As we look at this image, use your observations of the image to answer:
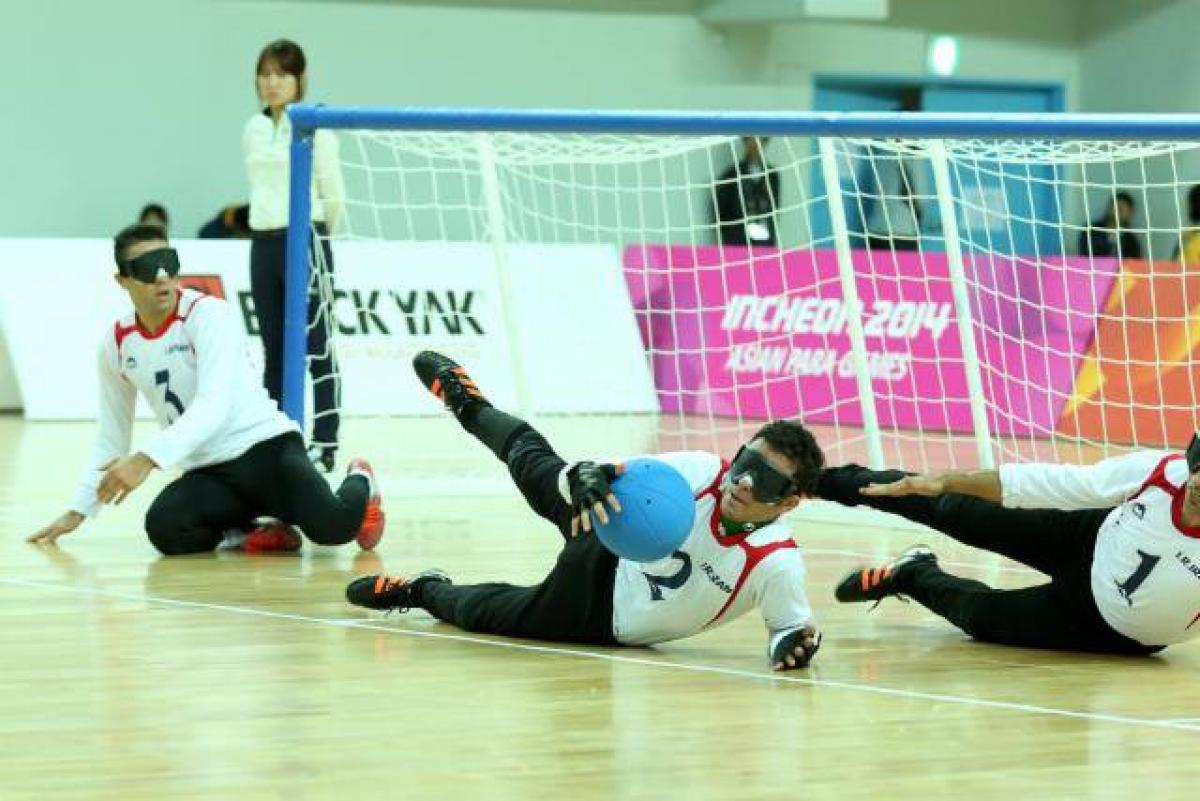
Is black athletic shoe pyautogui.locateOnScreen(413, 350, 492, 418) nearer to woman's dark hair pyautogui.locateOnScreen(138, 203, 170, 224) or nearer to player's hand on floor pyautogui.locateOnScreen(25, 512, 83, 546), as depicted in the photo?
player's hand on floor pyautogui.locateOnScreen(25, 512, 83, 546)

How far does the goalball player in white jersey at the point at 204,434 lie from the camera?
7.74m

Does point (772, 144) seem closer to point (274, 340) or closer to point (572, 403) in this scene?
point (572, 403)

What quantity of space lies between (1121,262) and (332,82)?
25.2 feet

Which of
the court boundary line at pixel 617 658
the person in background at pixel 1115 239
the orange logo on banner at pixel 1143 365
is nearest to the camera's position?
the court boundary line at pixel 617 658

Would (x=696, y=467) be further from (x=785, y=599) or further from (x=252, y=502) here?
(x=252, y=502)

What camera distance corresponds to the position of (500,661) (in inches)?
228

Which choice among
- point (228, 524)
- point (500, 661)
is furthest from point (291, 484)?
point (500, 661)

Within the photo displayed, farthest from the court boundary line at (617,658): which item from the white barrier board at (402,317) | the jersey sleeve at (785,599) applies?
the white barrier board at (402,317)

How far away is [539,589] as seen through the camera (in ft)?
20.1

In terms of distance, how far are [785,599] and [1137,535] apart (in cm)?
98

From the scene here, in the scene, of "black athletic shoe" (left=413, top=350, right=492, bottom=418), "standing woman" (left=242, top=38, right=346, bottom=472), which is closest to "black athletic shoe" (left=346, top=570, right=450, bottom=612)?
"black athletic shoe" (left=413, top=350, right=492, bottom=418)

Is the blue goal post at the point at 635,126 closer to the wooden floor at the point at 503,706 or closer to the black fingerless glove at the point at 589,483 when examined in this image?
the wooden floor at the point at 503,706

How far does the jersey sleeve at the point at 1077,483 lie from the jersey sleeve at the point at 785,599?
2.34 feet

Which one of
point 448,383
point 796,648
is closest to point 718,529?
point 796,648
